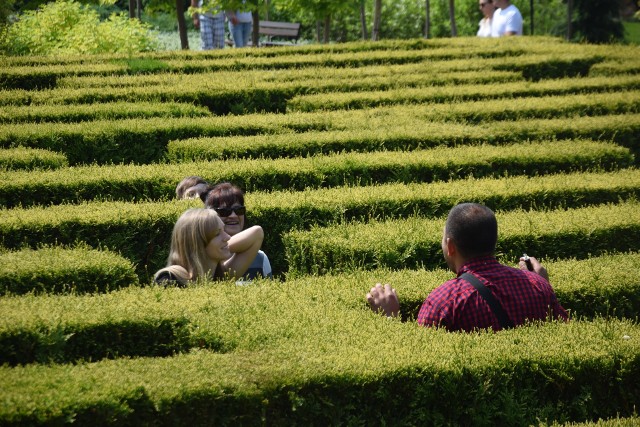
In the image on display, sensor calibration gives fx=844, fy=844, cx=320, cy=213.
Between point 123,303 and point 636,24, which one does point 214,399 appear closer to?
point 123,303

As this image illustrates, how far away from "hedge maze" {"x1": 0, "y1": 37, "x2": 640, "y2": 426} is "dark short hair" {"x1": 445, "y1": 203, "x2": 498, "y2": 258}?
672 mm

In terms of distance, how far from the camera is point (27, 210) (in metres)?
9.59

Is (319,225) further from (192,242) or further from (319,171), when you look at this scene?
(192,242)

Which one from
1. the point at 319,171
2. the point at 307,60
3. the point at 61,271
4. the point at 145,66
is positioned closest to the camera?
the point at 61,271

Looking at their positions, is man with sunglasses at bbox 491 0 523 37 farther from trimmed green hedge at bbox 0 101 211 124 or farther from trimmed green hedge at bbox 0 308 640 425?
trimmed green hedge at bbox 0 308 640 425

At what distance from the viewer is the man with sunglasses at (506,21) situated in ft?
68.3

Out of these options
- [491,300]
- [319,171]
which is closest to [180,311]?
[491,300]

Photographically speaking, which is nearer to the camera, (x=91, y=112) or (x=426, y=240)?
(x=426, y=240)

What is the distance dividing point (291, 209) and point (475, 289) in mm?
3875

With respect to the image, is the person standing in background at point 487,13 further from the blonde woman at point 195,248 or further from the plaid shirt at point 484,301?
the plaid shirt at point 484,301

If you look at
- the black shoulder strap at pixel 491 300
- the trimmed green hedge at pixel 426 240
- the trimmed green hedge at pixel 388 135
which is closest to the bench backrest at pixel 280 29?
the trimmed green hedge at pixel 388 135

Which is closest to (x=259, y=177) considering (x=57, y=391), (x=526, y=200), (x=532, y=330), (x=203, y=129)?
(x=203, y=129)

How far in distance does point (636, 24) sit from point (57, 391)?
39.9m

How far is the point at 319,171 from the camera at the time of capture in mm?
11359
